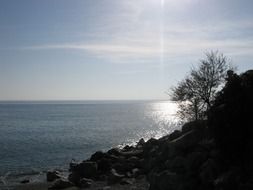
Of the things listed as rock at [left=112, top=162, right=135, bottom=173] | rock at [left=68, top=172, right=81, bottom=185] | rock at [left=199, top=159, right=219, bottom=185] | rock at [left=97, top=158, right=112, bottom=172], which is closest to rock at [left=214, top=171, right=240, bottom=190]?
rock at [left=199, top=159, right=219, bottom=185]

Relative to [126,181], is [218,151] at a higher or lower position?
higher

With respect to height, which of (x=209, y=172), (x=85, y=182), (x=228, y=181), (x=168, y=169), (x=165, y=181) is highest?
(x=209, y=172)

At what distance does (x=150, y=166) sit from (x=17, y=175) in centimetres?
1787

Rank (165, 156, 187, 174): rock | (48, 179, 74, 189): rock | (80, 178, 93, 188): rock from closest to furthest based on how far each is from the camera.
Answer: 1. (165, 156, 187, 174): rock
2. (48, 179, 74, 189): rock
3. (80, 178, 93, 188): rock

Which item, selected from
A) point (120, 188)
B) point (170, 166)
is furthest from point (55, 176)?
point (170, 166)

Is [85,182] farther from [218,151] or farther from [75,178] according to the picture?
[218,151]

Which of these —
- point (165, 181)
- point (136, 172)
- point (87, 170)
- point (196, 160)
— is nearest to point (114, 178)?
point (136, 172)

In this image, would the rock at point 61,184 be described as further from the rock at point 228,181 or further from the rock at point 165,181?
the rock at point 228,181

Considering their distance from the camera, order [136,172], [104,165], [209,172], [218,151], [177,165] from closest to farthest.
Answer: [209,172]
[218,151]
[177,165]
[136,172]
[104,165]

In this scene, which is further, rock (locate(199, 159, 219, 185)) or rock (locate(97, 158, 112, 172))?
rock (locate(97, 158, 112, 172))

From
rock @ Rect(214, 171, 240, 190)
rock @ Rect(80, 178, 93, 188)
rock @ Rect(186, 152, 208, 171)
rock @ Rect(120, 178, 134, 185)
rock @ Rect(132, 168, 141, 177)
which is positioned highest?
rock @ Rect(186, 152, 208, 171)

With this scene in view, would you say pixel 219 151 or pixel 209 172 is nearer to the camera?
pixel 209 172

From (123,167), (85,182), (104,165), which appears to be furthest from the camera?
(104,165)

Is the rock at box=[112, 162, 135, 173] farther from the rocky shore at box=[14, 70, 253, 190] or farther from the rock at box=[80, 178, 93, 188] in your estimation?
the rocky shore at box=[14, 70, 253, 190]
